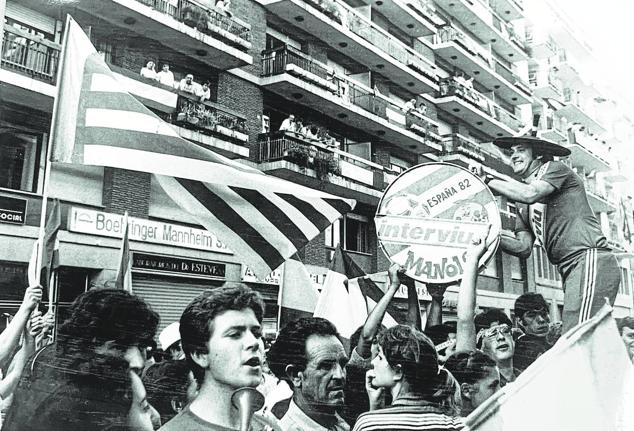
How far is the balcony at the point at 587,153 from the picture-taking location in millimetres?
1896

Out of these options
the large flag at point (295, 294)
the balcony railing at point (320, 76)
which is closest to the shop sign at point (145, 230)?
the large flag at point (295, 294)

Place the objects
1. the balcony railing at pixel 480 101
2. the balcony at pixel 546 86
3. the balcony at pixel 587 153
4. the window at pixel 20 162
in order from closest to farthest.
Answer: the balcony at pixel 587 153
the balcony at pixel 546 86
the balcony railing at pixel 480 101
the window at pixel 20 162

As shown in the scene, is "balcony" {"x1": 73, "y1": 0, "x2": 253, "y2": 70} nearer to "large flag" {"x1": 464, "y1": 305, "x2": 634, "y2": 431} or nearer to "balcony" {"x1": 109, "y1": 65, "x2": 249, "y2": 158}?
"balcony" {"x1": 109, "y1": 65, "x2": 249, "y2": 158}

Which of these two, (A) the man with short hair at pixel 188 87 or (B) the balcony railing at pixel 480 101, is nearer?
(B) the balcony railing at pixel 480 101

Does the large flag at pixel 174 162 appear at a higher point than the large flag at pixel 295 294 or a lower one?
higher

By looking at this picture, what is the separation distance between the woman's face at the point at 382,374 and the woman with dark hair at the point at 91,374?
14.5 inches

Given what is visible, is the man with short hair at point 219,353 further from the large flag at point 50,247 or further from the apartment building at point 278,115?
the large flag at point 50,247

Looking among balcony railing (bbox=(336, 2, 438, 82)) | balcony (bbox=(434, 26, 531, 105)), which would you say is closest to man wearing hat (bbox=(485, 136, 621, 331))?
balcony (bbox=(434, 26, 531, 105))

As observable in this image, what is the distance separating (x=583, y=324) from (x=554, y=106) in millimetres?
1287

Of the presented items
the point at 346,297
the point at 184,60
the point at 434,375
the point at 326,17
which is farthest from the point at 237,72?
the point at 434,375

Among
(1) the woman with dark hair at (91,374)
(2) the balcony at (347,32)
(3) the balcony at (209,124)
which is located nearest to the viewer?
(1) the woman with dark hair at (91,374)

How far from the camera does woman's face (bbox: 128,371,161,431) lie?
0.79 metres

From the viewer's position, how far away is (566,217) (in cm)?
126

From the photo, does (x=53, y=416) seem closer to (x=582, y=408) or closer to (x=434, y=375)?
(x=434, y=375)
